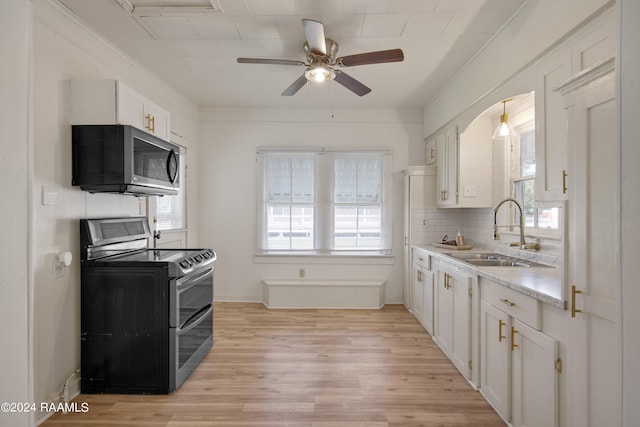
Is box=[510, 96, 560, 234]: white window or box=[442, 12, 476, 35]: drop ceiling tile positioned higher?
box=[442, 12, 476, 35]: drop ceiling tile

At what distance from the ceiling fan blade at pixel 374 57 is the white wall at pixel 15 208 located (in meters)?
1.90

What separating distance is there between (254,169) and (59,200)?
2.58 metres

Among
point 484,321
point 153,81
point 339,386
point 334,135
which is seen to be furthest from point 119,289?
point 334,135

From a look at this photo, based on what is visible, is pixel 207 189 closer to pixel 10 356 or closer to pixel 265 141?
pixel 265 141

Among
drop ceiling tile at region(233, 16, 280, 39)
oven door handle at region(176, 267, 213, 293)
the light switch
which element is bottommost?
oven door handle at region(176, 267, 213, 293)

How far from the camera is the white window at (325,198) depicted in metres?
4.48

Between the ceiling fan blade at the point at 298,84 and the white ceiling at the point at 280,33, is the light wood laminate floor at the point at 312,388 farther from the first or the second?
the white ceiling at the point at 280,33

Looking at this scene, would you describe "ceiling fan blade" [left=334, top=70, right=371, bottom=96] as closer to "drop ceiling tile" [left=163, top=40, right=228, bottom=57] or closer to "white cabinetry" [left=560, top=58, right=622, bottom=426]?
"drop ceiling tile" [left=163, top=40, right=228, bottom=57]

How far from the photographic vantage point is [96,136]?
2236 mm

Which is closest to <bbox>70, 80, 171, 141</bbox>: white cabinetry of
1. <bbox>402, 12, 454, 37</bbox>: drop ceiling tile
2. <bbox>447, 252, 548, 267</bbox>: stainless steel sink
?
<bbox>402, 12, 454, 37</bbox>: drop ceiling tile

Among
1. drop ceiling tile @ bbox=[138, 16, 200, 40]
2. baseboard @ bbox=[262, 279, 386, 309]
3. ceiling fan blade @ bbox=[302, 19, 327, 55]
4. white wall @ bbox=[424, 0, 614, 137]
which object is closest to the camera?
white wall @ bbox=[424, 0, 614, 137]

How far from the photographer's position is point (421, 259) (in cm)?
368

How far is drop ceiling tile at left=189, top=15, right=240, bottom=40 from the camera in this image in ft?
7.76

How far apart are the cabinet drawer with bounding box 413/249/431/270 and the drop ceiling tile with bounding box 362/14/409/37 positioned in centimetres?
218
